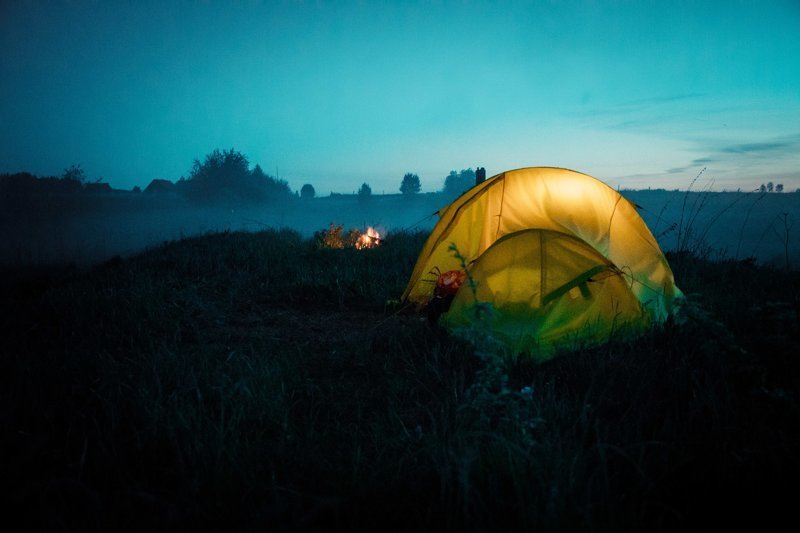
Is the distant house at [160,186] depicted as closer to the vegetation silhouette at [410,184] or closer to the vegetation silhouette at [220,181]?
the vegetation silhouette at [220,181]

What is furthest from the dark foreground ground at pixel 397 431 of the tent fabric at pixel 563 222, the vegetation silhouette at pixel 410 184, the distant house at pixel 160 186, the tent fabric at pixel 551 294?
the vegetation silhouette at pixel 410 184

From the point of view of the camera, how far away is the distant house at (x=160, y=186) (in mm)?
54000

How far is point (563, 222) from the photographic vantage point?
422 cm

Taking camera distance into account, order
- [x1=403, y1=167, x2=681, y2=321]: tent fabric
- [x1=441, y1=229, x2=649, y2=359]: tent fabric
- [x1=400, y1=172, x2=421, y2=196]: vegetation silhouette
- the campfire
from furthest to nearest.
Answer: [x1=400, y1=172, x2=421, y2=196]: vegetation silhouette → the campfire → [x1=403, y1=167, x2=681, y2=321]: tent fabric → [x1=441, y1=229, x2=649, y2=359]: tent fabric

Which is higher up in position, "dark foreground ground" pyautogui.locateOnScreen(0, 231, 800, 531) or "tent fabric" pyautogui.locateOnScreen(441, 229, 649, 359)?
"tent fabric" pyautogui.locateOnScreen(441, 229, 649, 359)

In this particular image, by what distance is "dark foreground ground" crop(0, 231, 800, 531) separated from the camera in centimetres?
162

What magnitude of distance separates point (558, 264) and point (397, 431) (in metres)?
2.20

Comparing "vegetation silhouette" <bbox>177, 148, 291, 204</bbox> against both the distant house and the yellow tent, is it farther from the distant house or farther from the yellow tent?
the yellow tent

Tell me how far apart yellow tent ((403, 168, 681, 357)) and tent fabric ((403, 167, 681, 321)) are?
0.04ft

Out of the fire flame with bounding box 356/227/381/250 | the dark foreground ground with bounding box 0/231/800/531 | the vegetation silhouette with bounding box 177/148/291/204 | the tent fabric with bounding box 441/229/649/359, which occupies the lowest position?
the dark foreground ground with bounding box 0/231/800/531

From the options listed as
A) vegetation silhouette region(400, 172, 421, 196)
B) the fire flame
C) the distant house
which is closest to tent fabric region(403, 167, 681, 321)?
the fire flame

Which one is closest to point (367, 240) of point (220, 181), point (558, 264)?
point (558, 264)

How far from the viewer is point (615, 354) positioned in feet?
10.7

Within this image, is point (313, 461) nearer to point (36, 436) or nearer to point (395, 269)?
point (36, 436)
